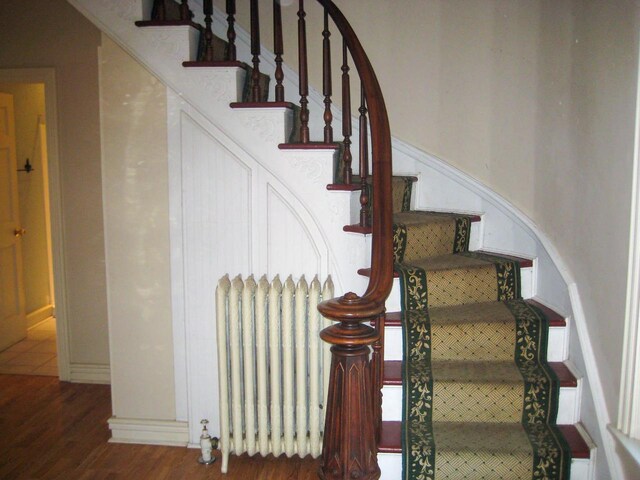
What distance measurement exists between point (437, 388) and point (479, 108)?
168 centimetres

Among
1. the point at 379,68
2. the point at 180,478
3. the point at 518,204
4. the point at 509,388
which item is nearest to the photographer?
the point at 509,388

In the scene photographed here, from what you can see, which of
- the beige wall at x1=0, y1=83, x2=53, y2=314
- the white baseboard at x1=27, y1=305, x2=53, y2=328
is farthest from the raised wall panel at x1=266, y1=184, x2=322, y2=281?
the white baseboard at x1=27, y1=305, x2=53, y2=328

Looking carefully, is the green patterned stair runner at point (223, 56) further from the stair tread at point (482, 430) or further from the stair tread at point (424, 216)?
the stair tread at point (482, 430)

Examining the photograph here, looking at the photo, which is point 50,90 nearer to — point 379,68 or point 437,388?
point 379,68

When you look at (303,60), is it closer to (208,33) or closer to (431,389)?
(208,33)

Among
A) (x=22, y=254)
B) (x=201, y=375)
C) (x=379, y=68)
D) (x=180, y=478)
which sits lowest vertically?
(x=180, y=478)

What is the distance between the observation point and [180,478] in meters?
2.95

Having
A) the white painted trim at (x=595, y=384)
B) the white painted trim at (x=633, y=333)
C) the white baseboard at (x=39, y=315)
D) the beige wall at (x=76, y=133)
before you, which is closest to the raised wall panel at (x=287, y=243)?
the white painted trim at (x=595, y=384)

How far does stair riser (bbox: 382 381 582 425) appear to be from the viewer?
8.23ft

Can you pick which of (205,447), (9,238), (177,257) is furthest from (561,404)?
(9,238)

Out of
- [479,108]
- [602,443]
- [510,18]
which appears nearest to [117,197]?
[479,108]

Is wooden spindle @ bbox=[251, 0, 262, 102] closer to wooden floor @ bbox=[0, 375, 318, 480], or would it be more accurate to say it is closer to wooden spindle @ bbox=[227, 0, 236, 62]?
wooden spindle @ bbox=[227, 0, 236, 62]

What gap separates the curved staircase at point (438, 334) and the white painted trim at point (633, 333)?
0.29 m

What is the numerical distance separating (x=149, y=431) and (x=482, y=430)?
6.03ft
